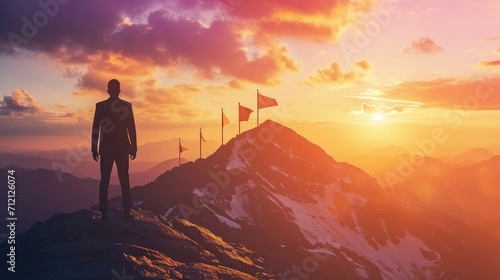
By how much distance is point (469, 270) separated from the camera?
148 meters

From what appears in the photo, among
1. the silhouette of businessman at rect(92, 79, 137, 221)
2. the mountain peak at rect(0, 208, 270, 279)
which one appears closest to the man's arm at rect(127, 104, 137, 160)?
the silhouette of businessman at rect(92, 79, 137, 221)

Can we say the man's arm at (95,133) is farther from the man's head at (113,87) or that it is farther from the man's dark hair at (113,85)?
the man's dark hair at (113,85)

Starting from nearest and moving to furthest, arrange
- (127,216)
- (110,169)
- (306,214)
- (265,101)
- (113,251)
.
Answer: (113,251), (110,169), (127,216), (265,101), (306,214)

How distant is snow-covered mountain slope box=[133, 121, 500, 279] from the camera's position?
3374 inches

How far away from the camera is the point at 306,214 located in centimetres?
12700

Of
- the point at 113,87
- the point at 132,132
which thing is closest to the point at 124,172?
the point at 132,132

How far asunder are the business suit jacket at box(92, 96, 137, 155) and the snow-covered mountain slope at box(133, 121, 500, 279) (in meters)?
54.3

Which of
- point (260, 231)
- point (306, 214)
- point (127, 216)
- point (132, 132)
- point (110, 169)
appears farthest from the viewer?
point (306, 214)

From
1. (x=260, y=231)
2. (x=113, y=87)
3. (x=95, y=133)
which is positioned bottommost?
(x=260, y=231)

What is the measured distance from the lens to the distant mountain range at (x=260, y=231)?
667 inches

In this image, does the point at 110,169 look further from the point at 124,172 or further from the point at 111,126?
the point at 111,126

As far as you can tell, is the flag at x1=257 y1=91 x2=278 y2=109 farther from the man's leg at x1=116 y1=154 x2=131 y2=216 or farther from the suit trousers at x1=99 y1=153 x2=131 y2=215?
the suit trousers at x1=99 y1=153 x2=131 y2=215

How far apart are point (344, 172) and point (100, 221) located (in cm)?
16031

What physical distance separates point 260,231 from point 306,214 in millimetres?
40831
